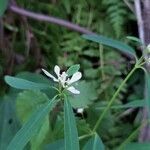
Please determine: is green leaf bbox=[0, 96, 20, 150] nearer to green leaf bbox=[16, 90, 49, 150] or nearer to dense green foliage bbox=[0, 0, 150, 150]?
dense green foliage bbox=[0, 0, 150, 150]

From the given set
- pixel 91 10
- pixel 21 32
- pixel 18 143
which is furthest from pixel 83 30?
pixel 18 143

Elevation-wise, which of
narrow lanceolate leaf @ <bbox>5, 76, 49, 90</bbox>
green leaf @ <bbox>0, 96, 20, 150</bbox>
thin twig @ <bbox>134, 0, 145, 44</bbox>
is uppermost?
thin twig @ <bbox>134, 0, 145, 44</bbox>

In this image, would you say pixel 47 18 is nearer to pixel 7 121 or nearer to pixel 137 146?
pixel 7 121

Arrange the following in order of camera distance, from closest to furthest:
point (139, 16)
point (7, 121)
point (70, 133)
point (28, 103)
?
1. point (70, 133)
2. point (28, 103)
3. point (7, 121)
4. point (139, 16)

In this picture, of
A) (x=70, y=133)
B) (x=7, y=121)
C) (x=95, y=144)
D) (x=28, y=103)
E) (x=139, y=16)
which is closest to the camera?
(x=70, y=133)

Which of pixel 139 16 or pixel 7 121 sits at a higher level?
pixel 139 16

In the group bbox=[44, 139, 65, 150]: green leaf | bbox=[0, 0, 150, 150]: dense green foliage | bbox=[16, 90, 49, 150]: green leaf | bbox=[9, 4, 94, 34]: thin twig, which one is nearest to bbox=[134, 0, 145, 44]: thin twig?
bbox=[0, 0, 150, 150]: dense green foliage

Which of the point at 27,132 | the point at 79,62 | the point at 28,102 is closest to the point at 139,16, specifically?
the point at 79,62
